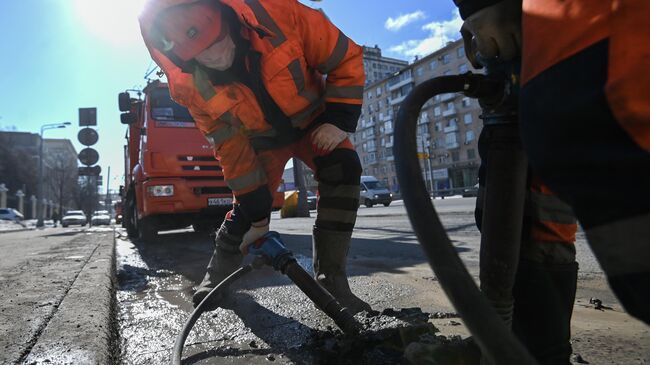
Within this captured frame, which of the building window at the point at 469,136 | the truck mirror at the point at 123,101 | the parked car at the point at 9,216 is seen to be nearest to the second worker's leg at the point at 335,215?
the truck mirror at the point at 123,101

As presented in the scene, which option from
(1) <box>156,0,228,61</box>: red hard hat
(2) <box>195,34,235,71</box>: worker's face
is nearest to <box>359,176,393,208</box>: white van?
(2) <box>195,34,235,71</box>: worker's face

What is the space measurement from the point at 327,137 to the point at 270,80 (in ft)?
1.24

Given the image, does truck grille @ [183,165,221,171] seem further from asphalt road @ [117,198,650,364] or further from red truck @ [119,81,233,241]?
asphalt road @ [117,198,650,364]

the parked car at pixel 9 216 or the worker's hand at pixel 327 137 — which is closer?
the worker's hand at pixel 327 137

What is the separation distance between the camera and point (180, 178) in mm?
6125

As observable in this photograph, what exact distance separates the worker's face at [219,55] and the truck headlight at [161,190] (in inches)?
171

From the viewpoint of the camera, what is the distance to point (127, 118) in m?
7.21

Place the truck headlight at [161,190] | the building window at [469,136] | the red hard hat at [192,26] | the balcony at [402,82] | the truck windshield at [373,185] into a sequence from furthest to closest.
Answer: the balcony at [402,82] → the building window at [469,136] → the truck windshield at [373,185] → the truck headlight at [161,190] → the red hard hat at [192,26]

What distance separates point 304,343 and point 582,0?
143cm

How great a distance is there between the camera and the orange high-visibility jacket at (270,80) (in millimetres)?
1955

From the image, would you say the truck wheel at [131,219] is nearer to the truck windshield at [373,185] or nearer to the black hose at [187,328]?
the black hose at [187,328]

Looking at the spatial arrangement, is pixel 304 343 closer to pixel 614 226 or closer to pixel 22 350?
pixel 22 350

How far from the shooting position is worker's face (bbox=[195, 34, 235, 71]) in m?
1.96

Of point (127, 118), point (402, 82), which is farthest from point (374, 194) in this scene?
point (402, 82)
